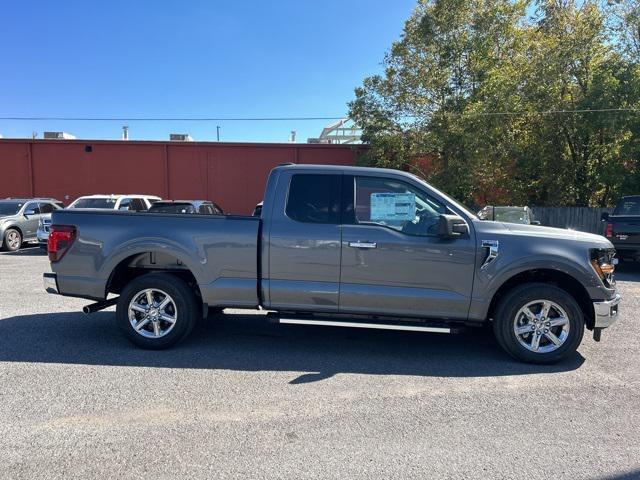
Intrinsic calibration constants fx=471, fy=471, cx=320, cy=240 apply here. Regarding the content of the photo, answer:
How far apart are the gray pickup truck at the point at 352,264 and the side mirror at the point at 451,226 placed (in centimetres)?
2

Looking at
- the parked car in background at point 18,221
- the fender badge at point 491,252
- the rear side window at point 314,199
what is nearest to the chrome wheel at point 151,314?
the rear side window at point 314,199

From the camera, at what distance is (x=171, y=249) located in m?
5.07

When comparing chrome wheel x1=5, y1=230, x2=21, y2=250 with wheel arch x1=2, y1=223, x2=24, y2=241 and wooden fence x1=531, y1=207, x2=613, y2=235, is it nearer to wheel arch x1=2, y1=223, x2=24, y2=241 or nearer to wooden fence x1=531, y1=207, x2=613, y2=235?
wheel arch x1=2, y1=223, x2=24, y2=241

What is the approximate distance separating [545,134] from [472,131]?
326 cm

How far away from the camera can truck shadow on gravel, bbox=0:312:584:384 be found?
4.78 metres

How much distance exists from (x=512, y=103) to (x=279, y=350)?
15.9 meters

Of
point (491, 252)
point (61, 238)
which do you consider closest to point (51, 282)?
point (61, 238)

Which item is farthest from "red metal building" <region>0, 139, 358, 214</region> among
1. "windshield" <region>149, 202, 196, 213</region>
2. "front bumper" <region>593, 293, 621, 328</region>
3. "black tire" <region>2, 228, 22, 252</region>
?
"front bumper" <region>593, 293, 621, 328</region>

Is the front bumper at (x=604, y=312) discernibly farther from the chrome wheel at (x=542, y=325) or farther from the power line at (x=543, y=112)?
the power line at (x=543, y=112)

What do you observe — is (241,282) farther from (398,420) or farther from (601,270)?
(601,270)

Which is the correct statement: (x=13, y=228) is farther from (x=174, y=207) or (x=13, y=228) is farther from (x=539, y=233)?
(x=539, y=233)

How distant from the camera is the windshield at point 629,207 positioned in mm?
12034

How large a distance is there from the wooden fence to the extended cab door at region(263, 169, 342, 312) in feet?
49.4

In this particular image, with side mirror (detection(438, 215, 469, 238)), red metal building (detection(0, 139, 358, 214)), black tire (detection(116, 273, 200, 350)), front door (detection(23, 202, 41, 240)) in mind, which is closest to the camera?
side mirror (detection(438, 215, 469, 238))
